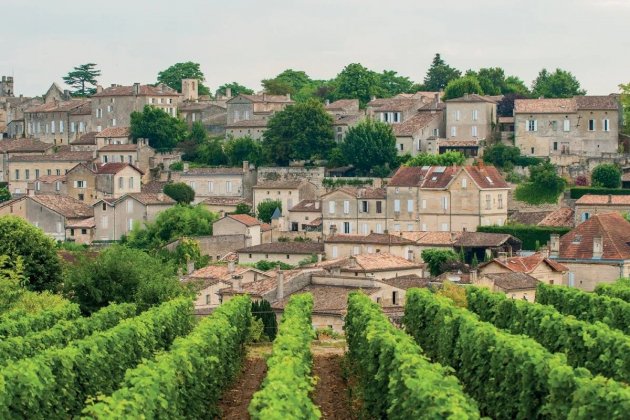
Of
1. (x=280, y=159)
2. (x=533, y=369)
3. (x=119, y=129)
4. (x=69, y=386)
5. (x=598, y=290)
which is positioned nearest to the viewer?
(x=533, y=369)

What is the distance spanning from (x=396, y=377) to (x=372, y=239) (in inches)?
1734

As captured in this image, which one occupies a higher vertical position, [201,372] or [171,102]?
[171,102]

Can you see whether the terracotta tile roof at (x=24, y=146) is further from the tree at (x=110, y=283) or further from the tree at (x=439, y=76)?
the tree at (x=110, y=283)

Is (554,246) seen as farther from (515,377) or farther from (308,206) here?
(515,377)

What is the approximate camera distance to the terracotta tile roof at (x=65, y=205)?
8012 cm

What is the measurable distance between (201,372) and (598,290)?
2143cm

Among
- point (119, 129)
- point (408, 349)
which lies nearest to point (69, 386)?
point (408, 349)

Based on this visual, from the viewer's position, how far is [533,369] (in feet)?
76.2

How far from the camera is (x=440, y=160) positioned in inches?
2990

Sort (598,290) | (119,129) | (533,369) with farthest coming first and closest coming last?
1. (119,129)
2. (598,290)
3. (533,369)

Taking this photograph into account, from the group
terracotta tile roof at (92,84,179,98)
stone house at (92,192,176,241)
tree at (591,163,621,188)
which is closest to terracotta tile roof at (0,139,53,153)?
terracotta tile roof at (92,84,179,98)

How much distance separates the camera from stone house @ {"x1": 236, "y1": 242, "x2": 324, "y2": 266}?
66.9 metres

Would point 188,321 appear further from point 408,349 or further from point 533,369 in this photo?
point 533,369

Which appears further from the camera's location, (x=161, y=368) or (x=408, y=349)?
(x=408, y=349)
